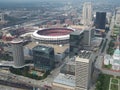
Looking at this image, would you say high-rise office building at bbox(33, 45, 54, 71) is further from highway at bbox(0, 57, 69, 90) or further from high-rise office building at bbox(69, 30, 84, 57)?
high-rise office building at bbox(69, 30, 84, 57)

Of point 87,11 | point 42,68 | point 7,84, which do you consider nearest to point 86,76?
point 42,68

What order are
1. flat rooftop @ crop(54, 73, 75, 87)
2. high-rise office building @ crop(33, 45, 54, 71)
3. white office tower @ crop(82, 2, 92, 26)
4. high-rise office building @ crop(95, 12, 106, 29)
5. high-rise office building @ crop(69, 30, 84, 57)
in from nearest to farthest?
flat rooftop @ crop(54, 73, 75, 87), high-rise office building @ crop(33, 45, 54, 71), high-rise office building @ crop(69, 30, 84, 57), high-rise office building @ crop(95, 12, 106, 29), white office tower @ crop(82, 2, 92, 26)

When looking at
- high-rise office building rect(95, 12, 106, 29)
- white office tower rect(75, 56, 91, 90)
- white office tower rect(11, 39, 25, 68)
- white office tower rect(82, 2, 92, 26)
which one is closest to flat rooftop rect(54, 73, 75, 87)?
white office tower rect(75, 56, 91, 90)

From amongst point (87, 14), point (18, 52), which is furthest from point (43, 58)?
point (87, 14)

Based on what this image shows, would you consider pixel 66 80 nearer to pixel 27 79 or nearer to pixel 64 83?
pixel 64 83

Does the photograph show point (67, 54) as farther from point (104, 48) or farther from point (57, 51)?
point (104, 48)

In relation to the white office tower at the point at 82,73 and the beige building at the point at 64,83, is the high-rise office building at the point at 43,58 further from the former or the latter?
the white office tower at the point at 82,73
